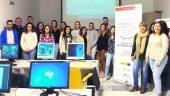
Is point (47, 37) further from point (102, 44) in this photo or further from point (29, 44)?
point (102, 44)

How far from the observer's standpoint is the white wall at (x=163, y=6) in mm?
8883

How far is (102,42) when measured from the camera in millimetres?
8922

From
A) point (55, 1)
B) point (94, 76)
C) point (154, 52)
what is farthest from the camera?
point (55, 1)

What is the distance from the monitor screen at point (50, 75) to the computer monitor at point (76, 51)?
286 centimetres

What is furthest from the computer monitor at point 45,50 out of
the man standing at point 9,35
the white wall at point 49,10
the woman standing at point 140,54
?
the white wall at point 49,10

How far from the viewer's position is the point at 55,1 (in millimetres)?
11188

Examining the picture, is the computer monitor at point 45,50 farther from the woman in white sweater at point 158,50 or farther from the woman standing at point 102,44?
the woman standing at point 102,44

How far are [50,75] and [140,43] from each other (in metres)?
3.61

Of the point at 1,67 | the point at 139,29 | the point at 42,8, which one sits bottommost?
the point at 1,67

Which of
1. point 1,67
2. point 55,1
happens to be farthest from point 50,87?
point 55,1

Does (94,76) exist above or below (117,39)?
below

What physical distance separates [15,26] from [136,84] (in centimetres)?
356

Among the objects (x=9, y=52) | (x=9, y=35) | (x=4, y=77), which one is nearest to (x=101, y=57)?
(x=9, y=35)

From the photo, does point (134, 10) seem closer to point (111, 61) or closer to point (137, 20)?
point (137, 20)
